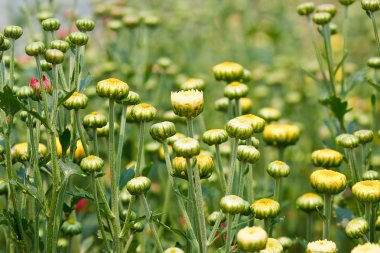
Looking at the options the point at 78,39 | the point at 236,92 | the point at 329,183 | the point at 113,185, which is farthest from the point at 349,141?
the point at 78,39

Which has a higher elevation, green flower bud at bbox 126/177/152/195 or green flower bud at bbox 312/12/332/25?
green flower bud at bbox 312/12/332/25

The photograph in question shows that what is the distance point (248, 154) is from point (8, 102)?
0.61m

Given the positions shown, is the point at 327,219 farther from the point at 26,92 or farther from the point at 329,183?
the point at 26,92

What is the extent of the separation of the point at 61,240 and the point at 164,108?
1461 mm

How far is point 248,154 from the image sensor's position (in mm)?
1601

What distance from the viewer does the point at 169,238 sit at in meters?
2.75

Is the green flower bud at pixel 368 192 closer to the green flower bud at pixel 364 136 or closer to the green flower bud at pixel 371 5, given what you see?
the green flower bud at pixel 364 136

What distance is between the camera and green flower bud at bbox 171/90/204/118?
1547mm

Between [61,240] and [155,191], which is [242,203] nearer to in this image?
[61,240]

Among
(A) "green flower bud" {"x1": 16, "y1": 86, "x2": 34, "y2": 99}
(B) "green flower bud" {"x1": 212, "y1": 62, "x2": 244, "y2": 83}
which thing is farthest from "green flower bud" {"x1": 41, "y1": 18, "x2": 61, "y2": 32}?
(B) "green flower bud" {"x1": 212, "y1": 62, "x2": 244, "y2": 83}

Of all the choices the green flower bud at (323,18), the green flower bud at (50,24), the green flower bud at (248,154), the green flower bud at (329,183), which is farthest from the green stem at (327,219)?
the green flower bud at (50,24)

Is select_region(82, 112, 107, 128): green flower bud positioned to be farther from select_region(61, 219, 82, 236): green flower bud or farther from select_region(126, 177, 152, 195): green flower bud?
select_region(61, 219, 82, 236): green flower bud

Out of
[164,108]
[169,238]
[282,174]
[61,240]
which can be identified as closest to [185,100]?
[282,174]

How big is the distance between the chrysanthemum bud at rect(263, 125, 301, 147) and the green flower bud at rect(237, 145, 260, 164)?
70 centimetres
